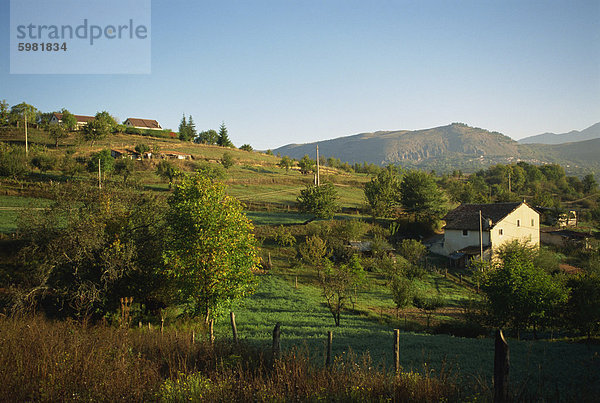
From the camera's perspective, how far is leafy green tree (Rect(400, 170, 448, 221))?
55.5 metres

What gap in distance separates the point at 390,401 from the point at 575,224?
86894 millimetres

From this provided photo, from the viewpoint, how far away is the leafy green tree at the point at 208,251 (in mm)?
14438

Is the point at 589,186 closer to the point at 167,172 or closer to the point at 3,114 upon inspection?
the point at 167,172

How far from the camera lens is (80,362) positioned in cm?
614

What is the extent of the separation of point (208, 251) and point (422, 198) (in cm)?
4759

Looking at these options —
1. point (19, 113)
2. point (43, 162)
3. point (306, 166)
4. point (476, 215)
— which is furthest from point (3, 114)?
point (476, 215)

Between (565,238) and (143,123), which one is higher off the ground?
(143,123)

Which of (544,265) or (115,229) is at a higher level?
(115,229)

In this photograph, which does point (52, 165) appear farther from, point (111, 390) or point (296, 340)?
point (111, 390)

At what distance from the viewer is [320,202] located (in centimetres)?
4916

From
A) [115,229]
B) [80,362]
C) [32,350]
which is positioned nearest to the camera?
[80,362]

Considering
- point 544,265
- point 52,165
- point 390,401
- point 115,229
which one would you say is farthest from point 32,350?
point 52,165

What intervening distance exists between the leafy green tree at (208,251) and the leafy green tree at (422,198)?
45646 millimetres

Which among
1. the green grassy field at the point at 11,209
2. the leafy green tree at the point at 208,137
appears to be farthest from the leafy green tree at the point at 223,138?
the green grassy field at the point at 11,209
